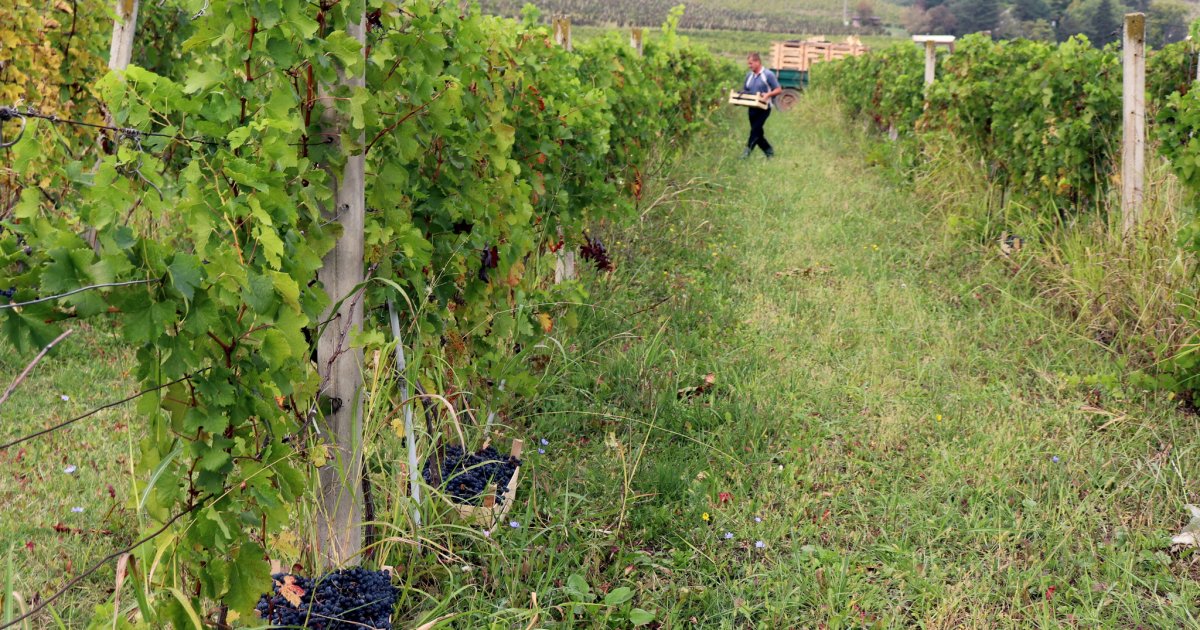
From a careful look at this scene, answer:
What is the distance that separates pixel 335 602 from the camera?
8.00 ft

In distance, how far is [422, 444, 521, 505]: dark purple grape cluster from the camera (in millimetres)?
3114

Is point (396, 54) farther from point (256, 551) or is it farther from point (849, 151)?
point (849, 151)

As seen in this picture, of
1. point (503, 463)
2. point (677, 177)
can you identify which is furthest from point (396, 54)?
point (677, 177)

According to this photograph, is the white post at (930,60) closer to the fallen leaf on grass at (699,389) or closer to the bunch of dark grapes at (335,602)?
the fallen leaf on grass at (699,389)

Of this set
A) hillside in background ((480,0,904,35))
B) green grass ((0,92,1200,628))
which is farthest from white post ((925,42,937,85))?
hillside in background ((480,0,904,35))

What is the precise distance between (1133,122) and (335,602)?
498cm

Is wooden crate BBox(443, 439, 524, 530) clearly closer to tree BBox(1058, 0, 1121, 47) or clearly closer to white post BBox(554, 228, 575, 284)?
white post BBox(554, 228, 575, 284)

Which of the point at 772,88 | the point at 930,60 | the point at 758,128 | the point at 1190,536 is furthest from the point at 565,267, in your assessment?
the point at 772,88

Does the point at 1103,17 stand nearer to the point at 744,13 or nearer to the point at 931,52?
the point at 744,13

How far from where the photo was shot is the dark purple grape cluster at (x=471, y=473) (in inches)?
123

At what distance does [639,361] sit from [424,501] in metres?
1.85

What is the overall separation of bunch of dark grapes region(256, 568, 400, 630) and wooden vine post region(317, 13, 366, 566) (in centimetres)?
15

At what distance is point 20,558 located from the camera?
3100 mm

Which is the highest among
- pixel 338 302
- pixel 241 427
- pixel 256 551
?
pixel 338 302
